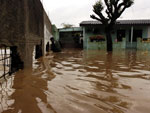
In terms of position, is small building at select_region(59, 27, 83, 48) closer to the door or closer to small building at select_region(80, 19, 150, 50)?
small building at select_region(80, 19, 150, 50)

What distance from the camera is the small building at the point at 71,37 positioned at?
17.4 meters

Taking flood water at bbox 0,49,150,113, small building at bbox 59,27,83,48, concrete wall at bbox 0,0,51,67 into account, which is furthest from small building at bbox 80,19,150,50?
flood water at bbox 0,49,150,113

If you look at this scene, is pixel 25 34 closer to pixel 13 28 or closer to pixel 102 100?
pixel 13 28

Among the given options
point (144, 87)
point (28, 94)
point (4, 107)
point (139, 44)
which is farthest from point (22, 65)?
point (139, 44)

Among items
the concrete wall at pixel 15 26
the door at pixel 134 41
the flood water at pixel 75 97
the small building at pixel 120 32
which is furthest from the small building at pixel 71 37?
the flood water at pixel 75 97

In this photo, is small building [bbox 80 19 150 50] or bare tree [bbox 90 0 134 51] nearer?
bare tree [bbox 90 0 134 51]

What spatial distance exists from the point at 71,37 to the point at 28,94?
1723cm

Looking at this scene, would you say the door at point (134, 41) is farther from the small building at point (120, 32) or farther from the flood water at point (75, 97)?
the flood water at point (75, 97)

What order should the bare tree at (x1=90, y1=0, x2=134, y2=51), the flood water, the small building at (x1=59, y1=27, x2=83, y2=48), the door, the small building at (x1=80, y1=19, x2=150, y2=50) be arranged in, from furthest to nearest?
1. the small building at (x1=59, y1=27, x2=83, y2=48)
2. the door
3. the small building at (x1=80, y1=19, x2=150, y2=50)
4. the bare tree at (x1=90, y1=0, x2=134, y2=51)
5. the flood water

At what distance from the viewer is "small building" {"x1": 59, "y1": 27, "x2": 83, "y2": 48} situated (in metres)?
17.4

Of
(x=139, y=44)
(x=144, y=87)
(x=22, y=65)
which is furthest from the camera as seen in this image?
(x=139, y=44)

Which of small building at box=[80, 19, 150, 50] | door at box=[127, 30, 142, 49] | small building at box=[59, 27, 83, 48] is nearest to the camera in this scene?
small building at box=[80, 19, 150, 50]

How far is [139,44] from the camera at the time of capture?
1338 cm

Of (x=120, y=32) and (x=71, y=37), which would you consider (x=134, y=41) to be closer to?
(x=120, y=32)
